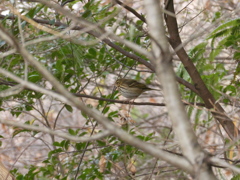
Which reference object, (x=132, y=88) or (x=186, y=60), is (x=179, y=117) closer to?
(x=186, y=60)

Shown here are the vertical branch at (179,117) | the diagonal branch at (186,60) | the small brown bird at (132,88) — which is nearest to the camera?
the vertical branch at (179,117)

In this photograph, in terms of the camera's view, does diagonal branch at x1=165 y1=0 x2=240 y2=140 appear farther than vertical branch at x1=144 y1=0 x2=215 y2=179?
Yes

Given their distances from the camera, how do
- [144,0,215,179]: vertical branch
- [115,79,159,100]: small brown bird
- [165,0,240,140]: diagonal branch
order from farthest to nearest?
1. [115,79,159,100]: small brown bird
2. [165,0,240,140]: diagonal branch
3. [144,0,215,179]: vertical branch

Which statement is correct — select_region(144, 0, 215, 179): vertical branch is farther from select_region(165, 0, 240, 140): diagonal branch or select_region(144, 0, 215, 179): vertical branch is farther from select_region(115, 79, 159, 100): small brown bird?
select_region(115, 79, 159, 100): small brown bird

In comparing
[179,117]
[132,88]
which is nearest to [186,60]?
[179,117]

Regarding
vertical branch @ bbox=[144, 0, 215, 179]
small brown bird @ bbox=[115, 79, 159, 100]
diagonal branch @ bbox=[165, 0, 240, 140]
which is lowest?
vertical branch @ bbox=[144, 0, 215, 179]

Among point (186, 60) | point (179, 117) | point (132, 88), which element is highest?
point (132, 88)

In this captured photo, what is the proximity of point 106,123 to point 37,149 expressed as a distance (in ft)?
17.7

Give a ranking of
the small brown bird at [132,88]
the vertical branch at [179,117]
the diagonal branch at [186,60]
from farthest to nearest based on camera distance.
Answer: the small brown bird at [132,88] < the diagonal branch at [186,60] < the vertical branch at [179,117]

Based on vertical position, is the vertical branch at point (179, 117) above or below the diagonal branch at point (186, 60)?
below

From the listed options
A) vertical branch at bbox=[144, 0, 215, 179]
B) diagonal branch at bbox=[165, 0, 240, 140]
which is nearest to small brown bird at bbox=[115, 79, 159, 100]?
diagonal branch at bbox=[165, 0, 240, 140]

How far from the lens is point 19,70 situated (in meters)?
2.81

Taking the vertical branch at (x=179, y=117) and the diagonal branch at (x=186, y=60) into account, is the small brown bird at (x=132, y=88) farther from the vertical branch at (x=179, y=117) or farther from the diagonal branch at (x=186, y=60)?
the vertical branch at (x=179, y=117)

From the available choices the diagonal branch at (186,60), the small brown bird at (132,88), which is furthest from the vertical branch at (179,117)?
the small brown bird at (132,88)
